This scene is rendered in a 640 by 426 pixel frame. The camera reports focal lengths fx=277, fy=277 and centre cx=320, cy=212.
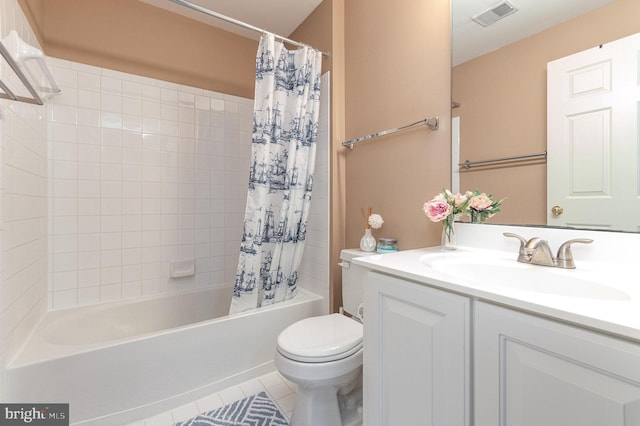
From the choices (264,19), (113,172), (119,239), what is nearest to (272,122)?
(264,19)

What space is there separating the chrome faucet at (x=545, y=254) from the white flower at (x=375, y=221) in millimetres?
731

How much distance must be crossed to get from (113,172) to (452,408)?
90.6 inches

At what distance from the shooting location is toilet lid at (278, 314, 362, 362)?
1.16 metres

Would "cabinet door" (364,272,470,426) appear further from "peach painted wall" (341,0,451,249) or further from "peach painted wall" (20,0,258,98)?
"peach painted wall" (20,0,258,98)

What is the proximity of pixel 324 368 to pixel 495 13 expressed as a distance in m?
1.66

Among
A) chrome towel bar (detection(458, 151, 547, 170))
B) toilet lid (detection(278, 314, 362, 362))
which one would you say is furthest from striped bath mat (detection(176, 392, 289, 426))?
chrome towel bar (detection(458, 151, 547, 170))

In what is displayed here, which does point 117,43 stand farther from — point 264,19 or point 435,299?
point 435,299

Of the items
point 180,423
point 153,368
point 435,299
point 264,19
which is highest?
point 264,19

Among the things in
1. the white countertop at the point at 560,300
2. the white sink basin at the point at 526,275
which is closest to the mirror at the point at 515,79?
the white sink basin at the point at 526,275

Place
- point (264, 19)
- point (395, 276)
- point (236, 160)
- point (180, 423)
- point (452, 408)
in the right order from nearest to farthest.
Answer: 1. point (452, 408)
2. point (395, 276)
3. point (180, 423)
4. point (264, 19)
5. point (236, 160)

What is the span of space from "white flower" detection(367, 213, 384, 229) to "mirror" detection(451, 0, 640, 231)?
473 millimetres

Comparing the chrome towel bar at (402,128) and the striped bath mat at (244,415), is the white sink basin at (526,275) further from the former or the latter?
the striped bath mat at (244,415)

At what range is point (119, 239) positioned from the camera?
196 cm

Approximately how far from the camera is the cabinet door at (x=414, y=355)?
71cm
